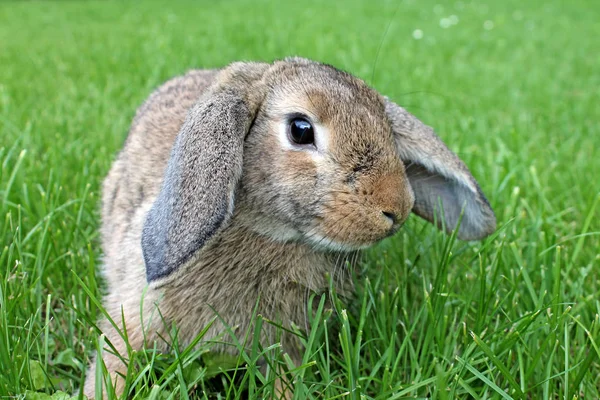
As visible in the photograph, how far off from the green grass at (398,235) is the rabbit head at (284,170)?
1.10 feet

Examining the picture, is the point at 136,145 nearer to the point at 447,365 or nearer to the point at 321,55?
the point at 447,365

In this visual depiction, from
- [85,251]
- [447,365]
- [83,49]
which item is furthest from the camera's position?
[83,49]

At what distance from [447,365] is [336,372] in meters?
0.39

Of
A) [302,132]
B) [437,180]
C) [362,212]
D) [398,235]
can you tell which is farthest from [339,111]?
[398,235]

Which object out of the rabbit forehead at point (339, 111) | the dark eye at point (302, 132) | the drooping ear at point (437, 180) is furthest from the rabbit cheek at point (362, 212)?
the drooping ear at point (437, 180)

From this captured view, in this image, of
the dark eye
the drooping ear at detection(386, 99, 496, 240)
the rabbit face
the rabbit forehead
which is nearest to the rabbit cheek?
the rabbit face

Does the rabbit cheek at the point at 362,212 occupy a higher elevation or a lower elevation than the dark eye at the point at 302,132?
lower

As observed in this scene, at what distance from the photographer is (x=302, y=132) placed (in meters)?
2.24

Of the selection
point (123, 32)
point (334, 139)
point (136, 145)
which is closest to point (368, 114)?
point (334, 139)

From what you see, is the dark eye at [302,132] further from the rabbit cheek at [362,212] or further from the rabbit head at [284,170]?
the rabbit cheek at [362,212]

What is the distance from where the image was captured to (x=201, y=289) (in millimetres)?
2381

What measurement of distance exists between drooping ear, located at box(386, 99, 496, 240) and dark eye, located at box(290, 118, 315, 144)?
1.75ft

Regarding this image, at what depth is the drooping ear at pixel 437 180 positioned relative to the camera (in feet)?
8.71

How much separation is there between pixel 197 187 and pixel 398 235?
145 centimetres
